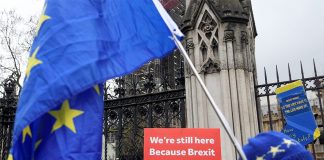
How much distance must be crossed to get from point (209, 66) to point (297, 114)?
155cm

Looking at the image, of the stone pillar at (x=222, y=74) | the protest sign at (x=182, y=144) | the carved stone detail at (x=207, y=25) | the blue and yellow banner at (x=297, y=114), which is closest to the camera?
the protest sign at (x=182, y=144)

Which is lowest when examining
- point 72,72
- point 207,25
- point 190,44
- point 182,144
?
point 182,144

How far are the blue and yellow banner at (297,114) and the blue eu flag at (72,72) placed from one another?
3059mm

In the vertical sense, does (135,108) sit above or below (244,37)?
below

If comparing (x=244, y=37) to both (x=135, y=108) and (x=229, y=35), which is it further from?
(x=135, y=108)

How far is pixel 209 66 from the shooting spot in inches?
256

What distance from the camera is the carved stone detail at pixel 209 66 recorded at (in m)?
6.44

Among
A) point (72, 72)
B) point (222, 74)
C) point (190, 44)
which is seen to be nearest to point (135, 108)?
point (190, 44)

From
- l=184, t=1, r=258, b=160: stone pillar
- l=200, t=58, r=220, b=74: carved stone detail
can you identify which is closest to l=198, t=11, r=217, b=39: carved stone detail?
l=184, t=1, r=258, b=160: stone pillar

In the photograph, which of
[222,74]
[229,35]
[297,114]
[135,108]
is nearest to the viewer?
[297,114]

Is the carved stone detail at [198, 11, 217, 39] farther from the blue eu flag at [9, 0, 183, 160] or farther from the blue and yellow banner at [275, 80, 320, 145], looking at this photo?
the blue eu flag at [9, 0, 183, 160]

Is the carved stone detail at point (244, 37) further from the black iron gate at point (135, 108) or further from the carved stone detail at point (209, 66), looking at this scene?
the black iron gate at point (135, 108)

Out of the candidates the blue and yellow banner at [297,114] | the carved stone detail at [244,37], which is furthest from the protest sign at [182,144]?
the carved stone detail at [244,37]

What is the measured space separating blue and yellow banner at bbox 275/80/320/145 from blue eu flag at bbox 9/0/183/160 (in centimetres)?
306
